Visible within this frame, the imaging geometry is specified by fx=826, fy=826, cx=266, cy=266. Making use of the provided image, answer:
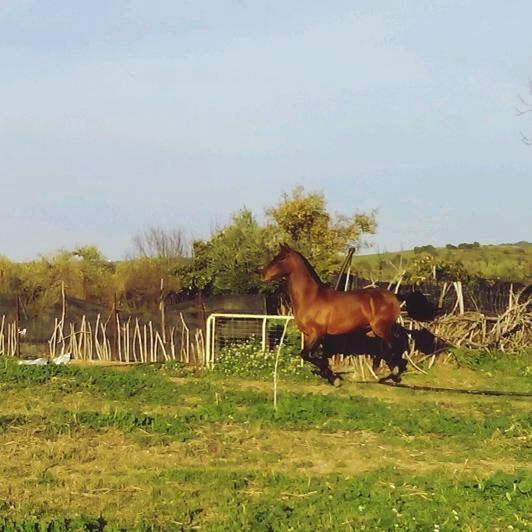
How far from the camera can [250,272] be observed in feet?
85.3

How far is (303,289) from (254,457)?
653 centimetres

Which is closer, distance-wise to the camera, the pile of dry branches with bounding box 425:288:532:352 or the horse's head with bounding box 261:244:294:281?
the horse's head with bounding box 261:244:294:281

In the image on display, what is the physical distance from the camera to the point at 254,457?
339 inches

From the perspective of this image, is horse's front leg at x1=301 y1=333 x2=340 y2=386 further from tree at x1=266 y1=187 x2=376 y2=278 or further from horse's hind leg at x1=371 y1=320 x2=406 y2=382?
tree at x1=266 y1=187 x2=376 y2=278

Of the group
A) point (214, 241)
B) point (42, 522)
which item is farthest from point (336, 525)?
point (214, 241)

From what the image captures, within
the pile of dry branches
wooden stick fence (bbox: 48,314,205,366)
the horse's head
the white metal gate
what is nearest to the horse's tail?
the pile of dry branches

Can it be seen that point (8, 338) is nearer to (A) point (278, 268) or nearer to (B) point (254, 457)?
(A) point (278, 268)

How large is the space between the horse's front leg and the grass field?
1.32 ft

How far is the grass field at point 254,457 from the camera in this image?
6219mm

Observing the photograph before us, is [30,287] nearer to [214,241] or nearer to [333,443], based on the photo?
[214,241]

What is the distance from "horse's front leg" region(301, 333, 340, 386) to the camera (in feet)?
48.1

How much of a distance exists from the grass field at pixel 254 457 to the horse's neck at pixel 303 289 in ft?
4.91

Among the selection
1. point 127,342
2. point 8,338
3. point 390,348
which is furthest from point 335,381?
point 8,338

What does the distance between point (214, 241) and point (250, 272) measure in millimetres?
2490
